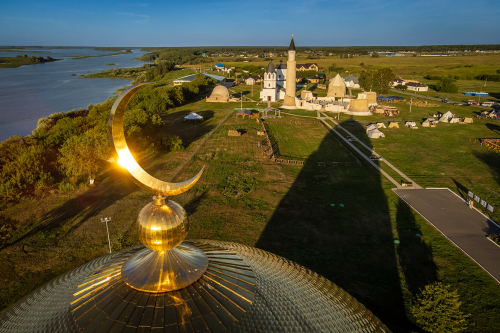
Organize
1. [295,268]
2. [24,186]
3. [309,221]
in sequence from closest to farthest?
1. [295,268]
2. [309,221]
3. [24,186]

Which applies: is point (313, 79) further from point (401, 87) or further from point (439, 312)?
point (439, 312)

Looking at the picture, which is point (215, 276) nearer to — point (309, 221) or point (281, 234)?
point (281, 234)

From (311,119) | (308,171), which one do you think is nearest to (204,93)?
(311,119)

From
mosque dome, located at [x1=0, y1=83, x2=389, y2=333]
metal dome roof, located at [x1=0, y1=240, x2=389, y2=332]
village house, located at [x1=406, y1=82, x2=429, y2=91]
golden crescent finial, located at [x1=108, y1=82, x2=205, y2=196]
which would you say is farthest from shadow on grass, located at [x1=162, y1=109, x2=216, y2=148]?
village house, located at [x1=406, y1=82, x2=429, y2=91]

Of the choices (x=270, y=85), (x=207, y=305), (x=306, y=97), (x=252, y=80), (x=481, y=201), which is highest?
(x=252, y=80)

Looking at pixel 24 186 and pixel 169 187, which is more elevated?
pixel 169 187

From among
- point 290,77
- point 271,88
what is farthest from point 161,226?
point 271,88

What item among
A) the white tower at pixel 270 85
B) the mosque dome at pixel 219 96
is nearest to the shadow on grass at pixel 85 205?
the mosque dome at pixel 219 96
